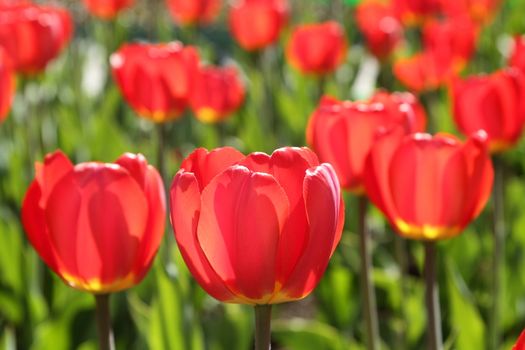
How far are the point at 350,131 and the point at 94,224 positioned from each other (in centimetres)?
49

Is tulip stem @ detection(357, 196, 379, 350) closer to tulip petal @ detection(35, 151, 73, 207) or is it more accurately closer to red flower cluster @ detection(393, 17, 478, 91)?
tulip petal @ detection(35, 151, 73, 207)

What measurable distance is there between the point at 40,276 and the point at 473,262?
1049 mm

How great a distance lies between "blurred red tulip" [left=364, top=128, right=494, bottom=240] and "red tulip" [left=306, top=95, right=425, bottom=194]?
0.16m

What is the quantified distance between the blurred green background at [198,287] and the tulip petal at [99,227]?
20.3 inches

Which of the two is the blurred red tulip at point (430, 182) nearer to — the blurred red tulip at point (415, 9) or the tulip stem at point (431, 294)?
the tulip stem at point (431, 294)

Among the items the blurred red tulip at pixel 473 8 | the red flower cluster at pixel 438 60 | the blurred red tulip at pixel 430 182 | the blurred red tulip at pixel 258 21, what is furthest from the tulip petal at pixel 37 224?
the blurred red tulip at pixel 473 8

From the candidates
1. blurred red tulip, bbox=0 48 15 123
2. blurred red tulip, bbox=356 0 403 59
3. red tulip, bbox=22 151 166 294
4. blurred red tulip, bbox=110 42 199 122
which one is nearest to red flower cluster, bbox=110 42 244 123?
blurred red tulip, bbox=110 42 199 122

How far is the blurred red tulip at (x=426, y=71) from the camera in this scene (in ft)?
9.71

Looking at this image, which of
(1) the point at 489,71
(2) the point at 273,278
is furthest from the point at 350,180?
(1) the point at 489,71

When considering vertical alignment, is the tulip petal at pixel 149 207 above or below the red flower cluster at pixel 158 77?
above

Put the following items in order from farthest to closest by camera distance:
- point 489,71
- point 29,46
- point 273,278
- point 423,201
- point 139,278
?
point 489,71 < point 29,46 < point 423,201 < point 139,278 < point 273,278

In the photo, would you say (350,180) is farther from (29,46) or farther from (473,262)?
(29,46)

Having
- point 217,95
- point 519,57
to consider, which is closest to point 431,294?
point 519,57

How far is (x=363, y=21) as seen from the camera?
3803 mm
